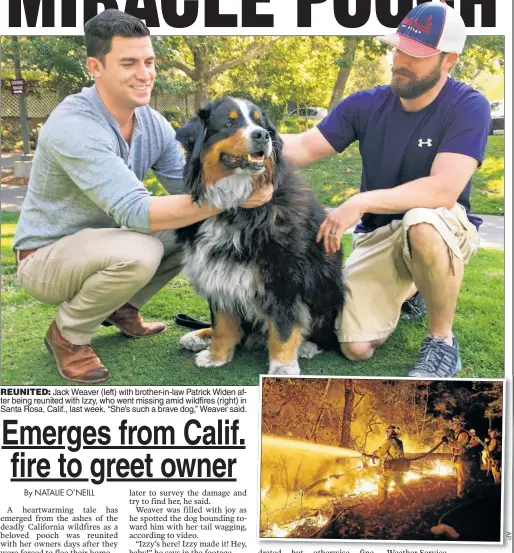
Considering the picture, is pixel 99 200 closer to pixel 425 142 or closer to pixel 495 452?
pixel 425 142

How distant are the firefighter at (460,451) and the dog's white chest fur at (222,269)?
103 cm

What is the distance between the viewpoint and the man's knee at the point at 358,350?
2871mm

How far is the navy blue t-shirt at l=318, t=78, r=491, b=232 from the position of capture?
2.68 metres

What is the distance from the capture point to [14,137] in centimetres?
274

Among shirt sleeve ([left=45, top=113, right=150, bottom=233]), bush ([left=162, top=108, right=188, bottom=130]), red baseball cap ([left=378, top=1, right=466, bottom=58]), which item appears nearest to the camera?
shirt sleeve ([left=45, top=113, right=150, bottom=233])

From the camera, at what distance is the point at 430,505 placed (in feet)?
8.09

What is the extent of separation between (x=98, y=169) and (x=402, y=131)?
1.44m

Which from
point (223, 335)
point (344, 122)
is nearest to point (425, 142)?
point (344, 122)

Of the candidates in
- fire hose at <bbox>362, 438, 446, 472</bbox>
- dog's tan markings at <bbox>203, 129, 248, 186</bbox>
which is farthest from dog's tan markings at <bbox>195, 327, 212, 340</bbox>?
fire hose at <bbox>362, 438, 446, 472</bbox>

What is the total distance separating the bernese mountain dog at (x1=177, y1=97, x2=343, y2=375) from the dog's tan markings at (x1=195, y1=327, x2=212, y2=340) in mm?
135

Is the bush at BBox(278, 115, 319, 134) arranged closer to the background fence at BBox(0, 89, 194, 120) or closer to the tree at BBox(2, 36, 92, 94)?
the background fence at BBox(0, 89, 194, 120)

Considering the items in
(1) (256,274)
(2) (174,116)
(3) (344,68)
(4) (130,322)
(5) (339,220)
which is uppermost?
(3) (344,68)

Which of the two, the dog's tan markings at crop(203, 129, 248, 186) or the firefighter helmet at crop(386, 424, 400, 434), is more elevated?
the dog's tan markings at crop(203, 129, 248, 186)

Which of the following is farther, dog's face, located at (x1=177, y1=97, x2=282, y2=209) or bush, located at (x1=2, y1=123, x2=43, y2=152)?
bush, located at (x1=2, y1=123, x2=43, y2=152)
